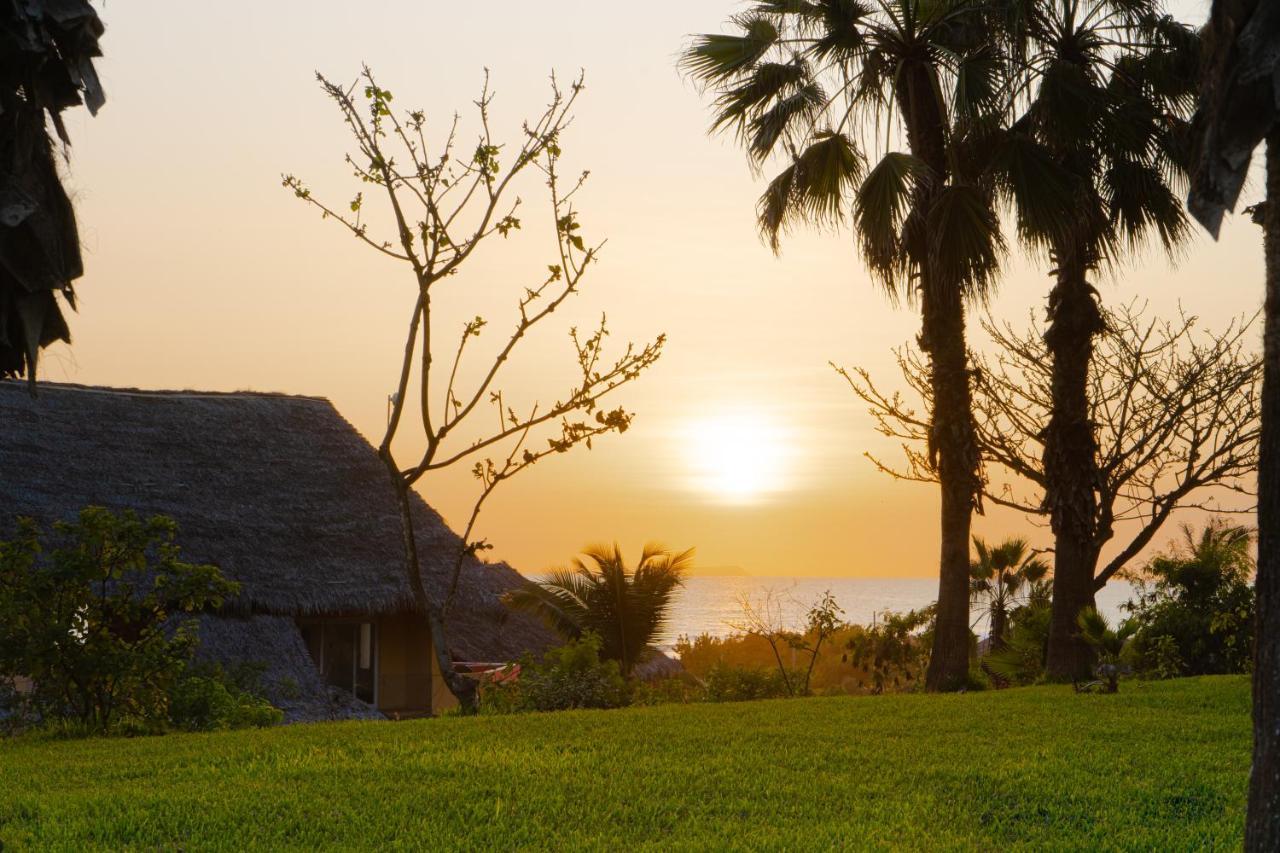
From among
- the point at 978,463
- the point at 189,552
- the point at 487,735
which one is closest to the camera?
the point at 487,735

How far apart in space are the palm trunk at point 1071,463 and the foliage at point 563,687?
540 cm

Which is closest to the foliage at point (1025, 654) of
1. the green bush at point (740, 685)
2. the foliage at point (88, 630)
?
the green bush at point (740, 685)

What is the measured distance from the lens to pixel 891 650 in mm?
17391

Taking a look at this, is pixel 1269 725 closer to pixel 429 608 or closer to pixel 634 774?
pixel 634 774

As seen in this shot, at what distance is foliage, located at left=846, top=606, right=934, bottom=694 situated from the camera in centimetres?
1736

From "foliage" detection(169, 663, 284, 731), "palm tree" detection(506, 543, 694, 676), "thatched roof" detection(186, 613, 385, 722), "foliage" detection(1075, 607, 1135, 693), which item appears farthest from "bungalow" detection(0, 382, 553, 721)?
"foliage" detection(1075, 607, 1135, 693)

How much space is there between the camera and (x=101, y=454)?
63.3 ft

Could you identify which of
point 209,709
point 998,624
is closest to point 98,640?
point 209,709

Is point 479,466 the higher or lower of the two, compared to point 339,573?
higher

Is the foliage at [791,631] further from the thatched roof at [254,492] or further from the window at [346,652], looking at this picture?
the window at [346,652]

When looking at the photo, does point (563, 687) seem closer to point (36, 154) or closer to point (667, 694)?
point (667, 694)

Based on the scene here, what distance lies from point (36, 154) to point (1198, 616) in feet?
49.1

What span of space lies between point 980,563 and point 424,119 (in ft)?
45.0

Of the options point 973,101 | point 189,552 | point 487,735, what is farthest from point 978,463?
point 189,552
